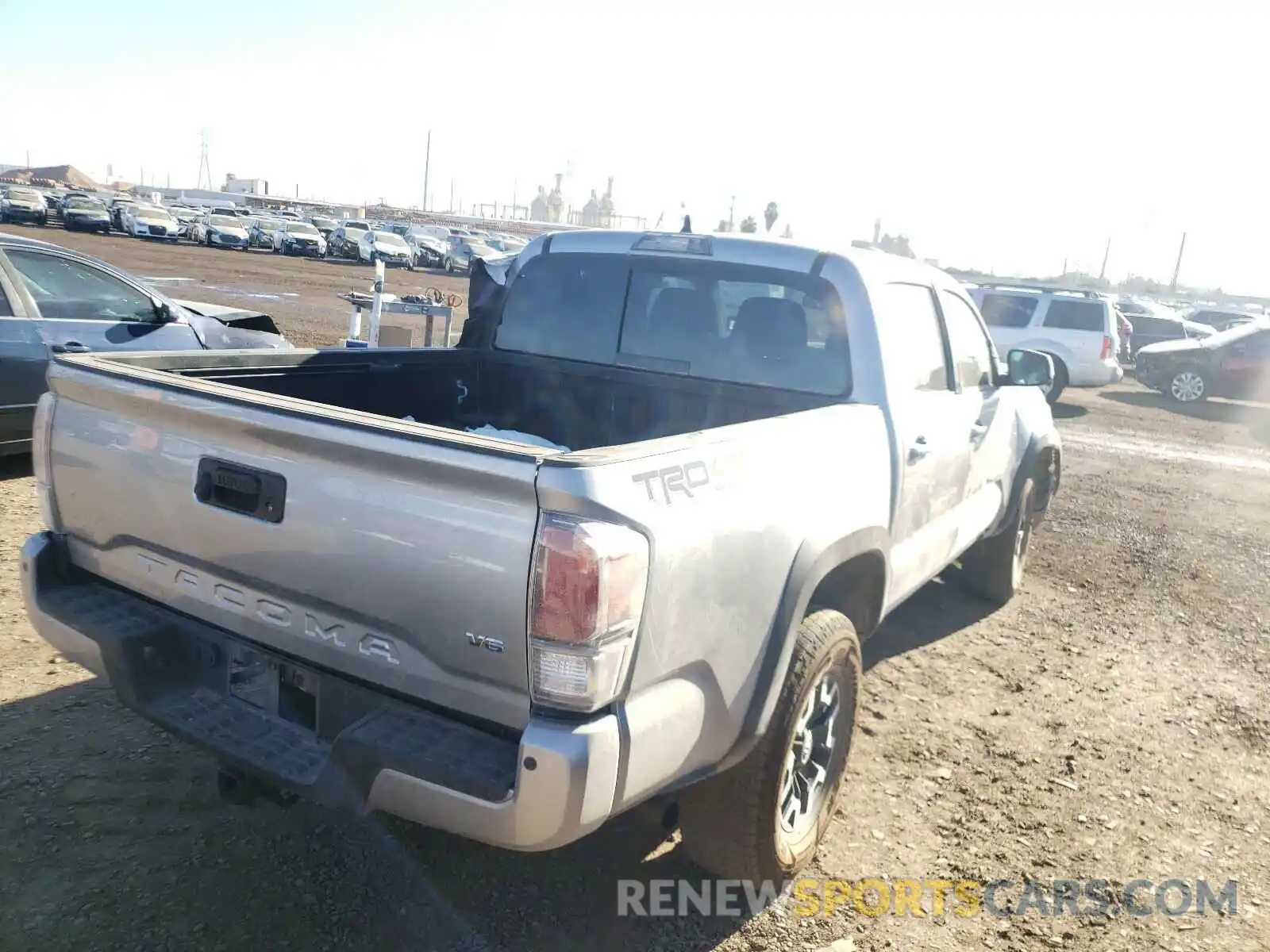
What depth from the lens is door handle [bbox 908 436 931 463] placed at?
376cm

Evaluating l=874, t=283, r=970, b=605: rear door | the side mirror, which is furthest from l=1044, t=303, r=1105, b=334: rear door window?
l=874, t=283, r=970, b=605: rear door

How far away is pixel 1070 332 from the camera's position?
16969 mm

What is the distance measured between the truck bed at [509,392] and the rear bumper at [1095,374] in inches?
578

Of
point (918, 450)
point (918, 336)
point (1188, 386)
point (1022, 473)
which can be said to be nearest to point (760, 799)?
point (918, 450)

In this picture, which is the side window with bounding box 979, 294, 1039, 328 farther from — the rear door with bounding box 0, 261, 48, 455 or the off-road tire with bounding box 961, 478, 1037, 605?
the rear door with bounding box 0, 261, 48, 455

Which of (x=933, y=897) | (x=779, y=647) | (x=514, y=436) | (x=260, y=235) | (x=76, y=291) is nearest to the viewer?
(x=779, y=647)

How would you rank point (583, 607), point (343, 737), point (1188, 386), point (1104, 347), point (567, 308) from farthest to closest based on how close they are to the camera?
1. point (1188, 386)
2. point (1104, 347)
3. point (567, 308)
4. point (343, 737)
5. point (583, 607)

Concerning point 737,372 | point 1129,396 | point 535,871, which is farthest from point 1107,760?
point 1129,396

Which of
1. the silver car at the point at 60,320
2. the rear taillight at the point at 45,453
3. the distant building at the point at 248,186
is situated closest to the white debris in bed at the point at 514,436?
the rear taillight at the point at 45,453

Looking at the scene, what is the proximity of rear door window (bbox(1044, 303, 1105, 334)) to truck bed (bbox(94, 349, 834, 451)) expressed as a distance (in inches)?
588

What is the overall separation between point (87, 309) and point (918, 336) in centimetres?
564

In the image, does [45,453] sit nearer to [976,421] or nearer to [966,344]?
[976,421]

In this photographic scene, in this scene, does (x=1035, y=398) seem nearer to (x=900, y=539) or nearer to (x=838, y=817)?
(x=900, y=539)

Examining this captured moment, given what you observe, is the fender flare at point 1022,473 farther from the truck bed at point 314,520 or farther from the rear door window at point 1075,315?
the rear door window at point 1075,315
